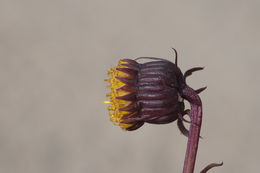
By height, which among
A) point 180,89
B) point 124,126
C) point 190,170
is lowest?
point 190,170

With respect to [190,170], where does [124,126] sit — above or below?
above

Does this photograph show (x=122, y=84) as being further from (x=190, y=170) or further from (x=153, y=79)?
(x=190, y=170)

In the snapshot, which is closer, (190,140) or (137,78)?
(190,140)

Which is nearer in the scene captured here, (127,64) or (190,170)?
(190,170)

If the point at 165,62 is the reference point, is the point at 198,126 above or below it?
below

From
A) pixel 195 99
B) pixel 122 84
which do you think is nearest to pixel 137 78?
pixel 122 84

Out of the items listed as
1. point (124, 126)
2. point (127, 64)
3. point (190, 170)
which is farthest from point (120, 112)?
point (190, 170)

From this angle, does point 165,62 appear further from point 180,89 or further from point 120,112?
point 120,112

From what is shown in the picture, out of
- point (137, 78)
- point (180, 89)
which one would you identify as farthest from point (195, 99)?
point (137, 78)
